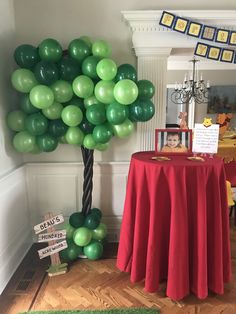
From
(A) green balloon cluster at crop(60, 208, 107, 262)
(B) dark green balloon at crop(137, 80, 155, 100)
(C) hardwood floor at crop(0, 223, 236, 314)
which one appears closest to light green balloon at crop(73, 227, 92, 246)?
(A) green balloon cluster at crop(60, 208, 107, 262)

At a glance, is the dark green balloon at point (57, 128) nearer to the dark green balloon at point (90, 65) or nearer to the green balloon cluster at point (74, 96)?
the green balloon cluster at point (74, 96)

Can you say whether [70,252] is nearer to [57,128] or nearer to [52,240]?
[52,240]

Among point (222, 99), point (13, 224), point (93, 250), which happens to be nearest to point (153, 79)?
Answer: point (93, 250)

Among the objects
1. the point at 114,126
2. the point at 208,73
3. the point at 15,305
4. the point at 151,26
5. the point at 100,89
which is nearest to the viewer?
the point at 15,305

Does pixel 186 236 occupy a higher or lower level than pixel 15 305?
higher

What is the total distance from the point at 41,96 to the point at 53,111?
164 millimetres

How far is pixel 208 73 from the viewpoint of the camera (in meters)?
7.18

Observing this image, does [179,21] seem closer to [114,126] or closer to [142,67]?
[142,67]

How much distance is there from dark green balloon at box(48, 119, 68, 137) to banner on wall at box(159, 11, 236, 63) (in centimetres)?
116

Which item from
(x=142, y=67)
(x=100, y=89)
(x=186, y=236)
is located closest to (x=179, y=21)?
(x=142, y=67)

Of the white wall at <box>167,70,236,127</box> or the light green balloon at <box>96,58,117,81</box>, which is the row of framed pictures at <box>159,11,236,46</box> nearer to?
the light green balloon at <box>96,58,117,81</box>

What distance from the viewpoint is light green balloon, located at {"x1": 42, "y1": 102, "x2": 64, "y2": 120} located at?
2012mm

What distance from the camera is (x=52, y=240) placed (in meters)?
2.15

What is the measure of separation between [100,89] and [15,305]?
5.36ft
